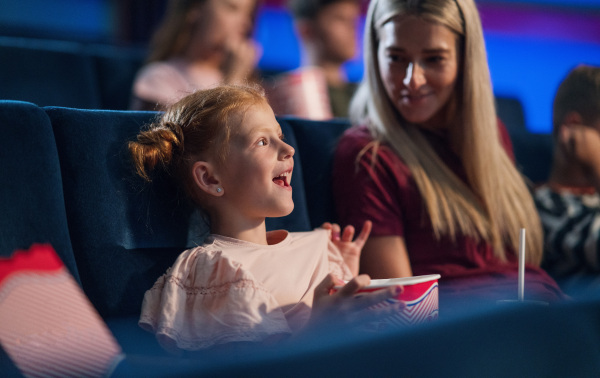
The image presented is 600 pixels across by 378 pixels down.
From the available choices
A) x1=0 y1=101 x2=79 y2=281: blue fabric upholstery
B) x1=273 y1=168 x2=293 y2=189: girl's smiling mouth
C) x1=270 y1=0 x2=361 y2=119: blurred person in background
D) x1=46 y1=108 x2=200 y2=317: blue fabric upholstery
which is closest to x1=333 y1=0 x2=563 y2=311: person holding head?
x1=273 y1=168 x2=293 y2=189: girl's smiling mouth

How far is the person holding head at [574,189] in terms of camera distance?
1609 millimetres

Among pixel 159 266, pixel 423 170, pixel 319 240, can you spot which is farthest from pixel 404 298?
pixel 423 170

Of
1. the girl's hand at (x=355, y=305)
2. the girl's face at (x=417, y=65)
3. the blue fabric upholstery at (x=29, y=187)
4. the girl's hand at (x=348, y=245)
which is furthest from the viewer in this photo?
the girl's face at (x=417, y=65)

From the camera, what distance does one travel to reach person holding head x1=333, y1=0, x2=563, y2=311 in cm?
133

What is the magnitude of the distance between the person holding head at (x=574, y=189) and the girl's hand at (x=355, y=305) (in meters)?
0.80

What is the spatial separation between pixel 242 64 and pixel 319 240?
4.70 ft

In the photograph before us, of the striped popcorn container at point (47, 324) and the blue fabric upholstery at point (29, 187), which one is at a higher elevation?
the blue fabric upholstery at point (29, 187)

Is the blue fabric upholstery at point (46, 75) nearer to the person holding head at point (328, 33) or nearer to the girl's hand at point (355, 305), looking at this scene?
the person holding head at point (328, 33)

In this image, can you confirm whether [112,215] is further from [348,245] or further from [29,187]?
[348,245]

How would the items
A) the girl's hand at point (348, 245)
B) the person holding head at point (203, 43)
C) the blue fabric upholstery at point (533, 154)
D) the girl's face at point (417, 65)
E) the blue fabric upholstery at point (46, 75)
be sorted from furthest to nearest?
the person holding head at point (203, 43)
the blue fabric upholstery at point (46, 75)
the blue fabric upholstery at point (533, 154)
the girl's face at point (417, 65)
the girl's hand at point (348, 245)

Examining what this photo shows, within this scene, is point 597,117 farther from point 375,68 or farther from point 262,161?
point 262,161

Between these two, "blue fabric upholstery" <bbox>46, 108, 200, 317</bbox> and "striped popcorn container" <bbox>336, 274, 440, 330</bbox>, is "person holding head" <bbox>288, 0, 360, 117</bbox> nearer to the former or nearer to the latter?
"blue fabric upholstery" <bbox>46, 108, 200, 317</bbox>

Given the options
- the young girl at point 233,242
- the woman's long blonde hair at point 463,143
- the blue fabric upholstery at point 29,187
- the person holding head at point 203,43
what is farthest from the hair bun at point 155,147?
the person holding head at point 203,43

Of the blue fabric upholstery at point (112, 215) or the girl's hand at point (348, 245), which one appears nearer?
the blue fabric upholstery at point (112, 215)
